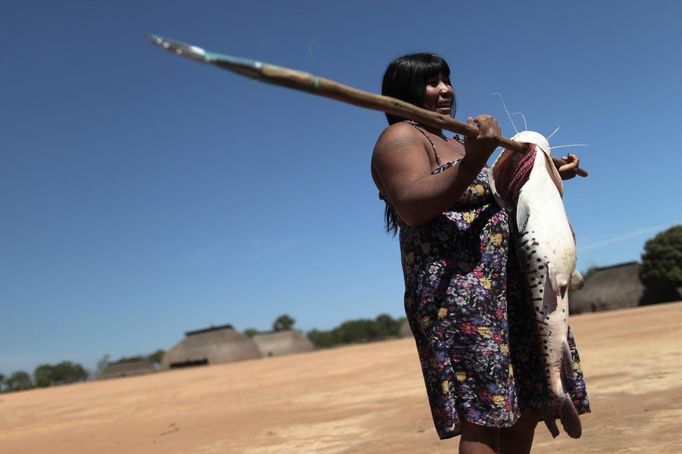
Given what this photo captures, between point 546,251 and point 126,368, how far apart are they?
49563mm

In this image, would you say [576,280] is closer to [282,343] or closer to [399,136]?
[399,136]

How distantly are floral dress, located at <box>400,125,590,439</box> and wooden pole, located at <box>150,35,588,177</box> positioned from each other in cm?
22

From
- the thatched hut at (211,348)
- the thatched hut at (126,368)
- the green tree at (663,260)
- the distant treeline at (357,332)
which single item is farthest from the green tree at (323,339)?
the green tree at (663,260)

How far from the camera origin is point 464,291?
1810 millimetres

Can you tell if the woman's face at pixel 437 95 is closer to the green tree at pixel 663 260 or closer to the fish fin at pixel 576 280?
the fish fin at pixel 576 280

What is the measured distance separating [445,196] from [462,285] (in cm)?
30

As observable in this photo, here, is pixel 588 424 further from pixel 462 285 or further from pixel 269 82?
pixel 269 82

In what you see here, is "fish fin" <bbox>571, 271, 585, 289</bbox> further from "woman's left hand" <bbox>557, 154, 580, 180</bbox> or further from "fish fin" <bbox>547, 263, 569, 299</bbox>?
"woman's left hand" <bbox>557, 154, 580, 180</bbox>

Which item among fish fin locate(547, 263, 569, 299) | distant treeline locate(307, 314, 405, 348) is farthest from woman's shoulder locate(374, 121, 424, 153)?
distant treeline locate(307, 314, 405, 348)

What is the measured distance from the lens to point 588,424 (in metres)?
4.43

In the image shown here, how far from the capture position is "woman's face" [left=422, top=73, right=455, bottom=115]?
7.00 feet

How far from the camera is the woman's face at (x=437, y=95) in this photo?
213cm

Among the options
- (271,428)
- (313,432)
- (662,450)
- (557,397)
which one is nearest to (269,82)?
(557,397)

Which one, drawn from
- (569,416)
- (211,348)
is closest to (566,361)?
(569,416)
